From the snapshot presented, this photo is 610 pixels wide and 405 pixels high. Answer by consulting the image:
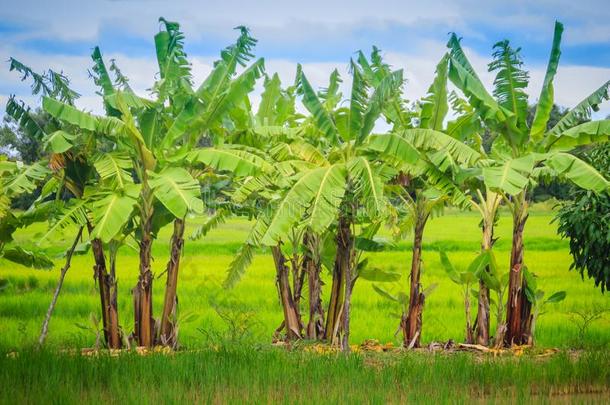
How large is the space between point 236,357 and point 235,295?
480 cm

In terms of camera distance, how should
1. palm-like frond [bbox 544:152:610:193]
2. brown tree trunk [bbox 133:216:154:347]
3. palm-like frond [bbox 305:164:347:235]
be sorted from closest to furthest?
palm-like frond [bbox 305:164:347:235]
palm-like frond [bbox 544:152:610:193]
brown tree trunk [bbox 133:216:154:347]

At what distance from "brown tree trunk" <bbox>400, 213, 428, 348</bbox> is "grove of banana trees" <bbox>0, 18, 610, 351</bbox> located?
0.06 ft

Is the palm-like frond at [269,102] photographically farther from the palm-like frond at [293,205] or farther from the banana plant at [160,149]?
the palm-like frond at [293,205]

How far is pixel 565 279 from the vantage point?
44.1 ft

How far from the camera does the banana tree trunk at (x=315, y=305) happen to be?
28.1 ft

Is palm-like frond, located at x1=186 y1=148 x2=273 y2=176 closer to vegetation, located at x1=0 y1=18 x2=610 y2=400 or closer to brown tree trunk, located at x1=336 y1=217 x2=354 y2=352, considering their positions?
vegetation, located at x1=0 y1=18 x2=610 y2=400

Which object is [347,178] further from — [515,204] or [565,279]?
[565,279]

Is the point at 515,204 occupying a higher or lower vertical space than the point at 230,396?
higher

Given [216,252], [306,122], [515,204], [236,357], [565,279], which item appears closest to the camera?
[236,357]

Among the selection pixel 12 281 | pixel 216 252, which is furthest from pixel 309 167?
pixel 216 252

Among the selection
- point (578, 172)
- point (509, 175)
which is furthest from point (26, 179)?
point (578, 172)

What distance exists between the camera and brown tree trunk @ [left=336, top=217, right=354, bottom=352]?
7742 mm

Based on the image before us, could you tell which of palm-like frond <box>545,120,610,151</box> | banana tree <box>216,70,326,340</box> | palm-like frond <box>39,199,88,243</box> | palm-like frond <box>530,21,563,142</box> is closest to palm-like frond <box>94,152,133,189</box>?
palm-like frond <box>39,199,88,243</box>

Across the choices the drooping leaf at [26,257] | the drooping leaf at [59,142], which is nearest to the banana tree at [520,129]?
the drooping leaf at [59,142]
